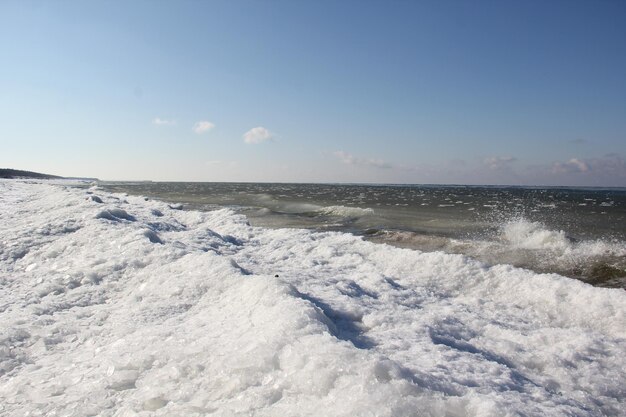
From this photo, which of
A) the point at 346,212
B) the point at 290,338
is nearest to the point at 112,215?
the point at 290,338

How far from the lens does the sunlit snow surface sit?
3270mm

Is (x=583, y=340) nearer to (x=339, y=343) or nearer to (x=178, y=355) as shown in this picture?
(x=339, y=343)

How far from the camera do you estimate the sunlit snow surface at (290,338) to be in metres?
3.27

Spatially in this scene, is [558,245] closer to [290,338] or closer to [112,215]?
[290,338]

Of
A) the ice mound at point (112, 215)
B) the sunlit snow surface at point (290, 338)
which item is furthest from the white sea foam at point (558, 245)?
the ice mound at point (112, 215)

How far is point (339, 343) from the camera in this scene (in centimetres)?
381

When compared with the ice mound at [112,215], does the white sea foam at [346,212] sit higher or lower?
lower

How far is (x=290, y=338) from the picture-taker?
398 cm

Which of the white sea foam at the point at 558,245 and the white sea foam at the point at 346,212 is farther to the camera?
the white sea foam at the point at 346,212

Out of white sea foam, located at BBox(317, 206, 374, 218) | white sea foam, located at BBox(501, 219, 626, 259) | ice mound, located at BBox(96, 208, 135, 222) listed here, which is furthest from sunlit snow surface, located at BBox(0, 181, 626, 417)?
white sea foam, located at BBox(317, 206, 374, 218)

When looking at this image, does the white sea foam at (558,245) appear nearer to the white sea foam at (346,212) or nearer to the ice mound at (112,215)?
the white sea foam at (346,212)

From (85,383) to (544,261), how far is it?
12080 millimetres

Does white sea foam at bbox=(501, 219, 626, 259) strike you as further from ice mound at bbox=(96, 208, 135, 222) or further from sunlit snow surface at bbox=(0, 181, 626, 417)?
ice mound at bbox=(96, 208, 135, 222)

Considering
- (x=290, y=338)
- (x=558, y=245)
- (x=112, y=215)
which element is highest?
(x=112, y=215)
